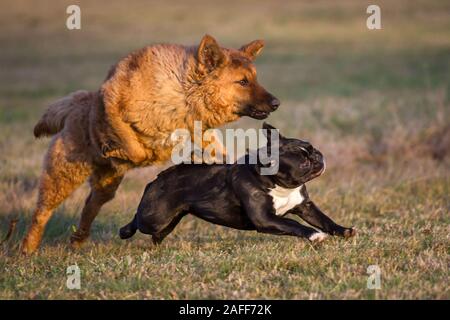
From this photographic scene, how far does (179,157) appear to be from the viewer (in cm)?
823

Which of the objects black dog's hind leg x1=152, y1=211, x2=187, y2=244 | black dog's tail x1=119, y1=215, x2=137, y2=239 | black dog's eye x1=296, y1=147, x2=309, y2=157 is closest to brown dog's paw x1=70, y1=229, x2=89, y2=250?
black dog's tail x1=119, y1=215, x2=137, y2=239

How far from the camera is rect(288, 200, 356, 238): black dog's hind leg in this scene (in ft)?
26.0

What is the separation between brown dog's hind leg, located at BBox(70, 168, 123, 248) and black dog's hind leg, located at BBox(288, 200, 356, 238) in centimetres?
215

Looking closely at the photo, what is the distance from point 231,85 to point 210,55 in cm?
36

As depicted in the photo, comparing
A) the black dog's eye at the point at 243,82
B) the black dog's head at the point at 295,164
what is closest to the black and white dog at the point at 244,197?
the black dog's head at the point at 295,164

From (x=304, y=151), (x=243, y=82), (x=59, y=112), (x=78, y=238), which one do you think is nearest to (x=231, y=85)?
(x=243, y=82)

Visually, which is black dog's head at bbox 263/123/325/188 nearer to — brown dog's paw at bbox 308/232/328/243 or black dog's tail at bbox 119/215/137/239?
brown dog's paw at bbox 308/232/328/243

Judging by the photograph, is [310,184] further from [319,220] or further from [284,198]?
[284,198]

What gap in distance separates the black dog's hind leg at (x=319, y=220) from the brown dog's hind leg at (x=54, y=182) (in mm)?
2385

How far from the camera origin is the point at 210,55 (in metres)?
8.12

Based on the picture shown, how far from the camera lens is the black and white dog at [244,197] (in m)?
7.60

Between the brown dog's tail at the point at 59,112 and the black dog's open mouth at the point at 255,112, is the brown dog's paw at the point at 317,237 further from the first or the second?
the brown dog's tail at the point at 59,112
